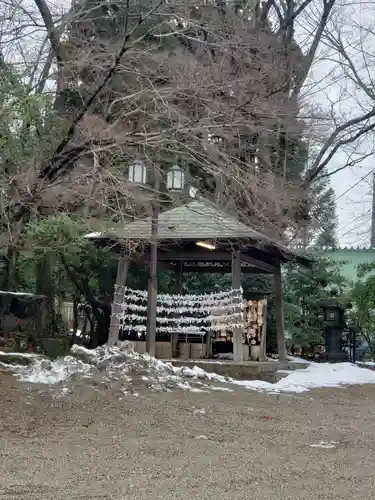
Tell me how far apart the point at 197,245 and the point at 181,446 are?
6.97 m

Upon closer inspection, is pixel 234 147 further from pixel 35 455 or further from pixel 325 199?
pixel 325 199

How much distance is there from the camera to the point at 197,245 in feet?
41.4

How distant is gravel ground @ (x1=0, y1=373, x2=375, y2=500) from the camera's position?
14.6 ft

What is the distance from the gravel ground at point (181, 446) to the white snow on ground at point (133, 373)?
41 centimetres

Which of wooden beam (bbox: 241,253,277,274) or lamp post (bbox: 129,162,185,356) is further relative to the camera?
wooden beam (bbox: 241,253,277,274)

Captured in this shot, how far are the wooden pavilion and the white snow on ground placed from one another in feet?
3.33

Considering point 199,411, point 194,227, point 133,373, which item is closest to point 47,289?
point 194,227

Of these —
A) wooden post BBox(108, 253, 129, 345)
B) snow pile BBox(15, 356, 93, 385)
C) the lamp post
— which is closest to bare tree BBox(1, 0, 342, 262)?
the lamp post

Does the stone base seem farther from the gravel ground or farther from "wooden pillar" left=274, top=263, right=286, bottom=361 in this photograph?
the gravel ground

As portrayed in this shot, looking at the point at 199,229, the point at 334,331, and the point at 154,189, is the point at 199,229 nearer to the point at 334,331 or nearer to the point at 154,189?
the point at 154,189

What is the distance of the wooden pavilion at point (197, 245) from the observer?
11180 mm

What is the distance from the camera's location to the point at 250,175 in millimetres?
8320

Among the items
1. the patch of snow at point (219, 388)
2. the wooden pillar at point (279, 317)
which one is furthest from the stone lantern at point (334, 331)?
the patch of snow at point (219, 388)

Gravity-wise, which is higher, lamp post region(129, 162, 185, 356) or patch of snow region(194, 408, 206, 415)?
lamp post region(129, 162, 185, 356)
